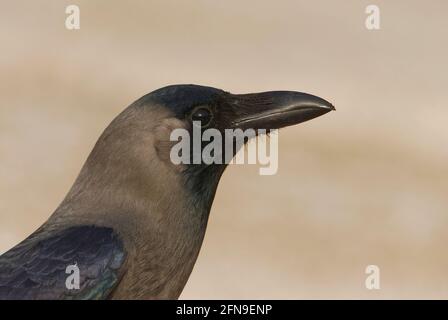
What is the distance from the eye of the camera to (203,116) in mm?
6621

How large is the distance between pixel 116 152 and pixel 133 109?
0.22 metres

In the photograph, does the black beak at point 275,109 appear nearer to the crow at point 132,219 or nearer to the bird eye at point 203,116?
the crow at point 132,219

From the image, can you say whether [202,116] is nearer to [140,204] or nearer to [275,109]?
[275,109]

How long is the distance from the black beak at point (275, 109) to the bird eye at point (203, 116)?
187 mm

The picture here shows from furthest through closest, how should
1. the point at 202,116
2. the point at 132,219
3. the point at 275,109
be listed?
the point at 275,109 → the point at 202,116 → the point at 132,219

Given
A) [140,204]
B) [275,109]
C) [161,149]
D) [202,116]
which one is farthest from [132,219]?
[275,109]

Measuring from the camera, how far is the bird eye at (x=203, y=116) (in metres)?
6.57

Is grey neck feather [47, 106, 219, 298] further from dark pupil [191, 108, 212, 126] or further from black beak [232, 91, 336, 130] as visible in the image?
black beak [232, 91, 336, 130]

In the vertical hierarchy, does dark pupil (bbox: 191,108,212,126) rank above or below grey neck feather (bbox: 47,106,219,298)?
above

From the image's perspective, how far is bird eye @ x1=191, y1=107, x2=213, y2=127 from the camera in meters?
6.57

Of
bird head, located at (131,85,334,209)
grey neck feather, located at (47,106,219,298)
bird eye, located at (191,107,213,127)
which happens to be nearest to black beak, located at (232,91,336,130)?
bird head, located at (131,85,334,209)

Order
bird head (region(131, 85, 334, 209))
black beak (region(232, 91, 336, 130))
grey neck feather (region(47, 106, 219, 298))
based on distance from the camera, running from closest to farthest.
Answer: grey neck feather (region(47, 106, 219, 298))
bird head (region(131, 85, 334, 209))
black beak (region(232, 91, 336, 130))
